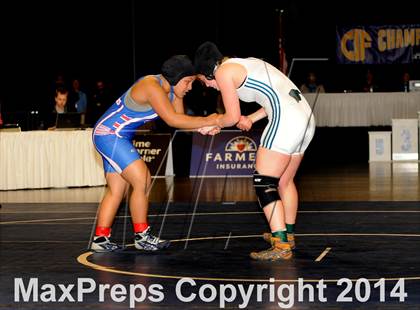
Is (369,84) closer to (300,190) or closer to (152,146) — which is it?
(152,146)

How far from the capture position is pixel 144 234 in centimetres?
970

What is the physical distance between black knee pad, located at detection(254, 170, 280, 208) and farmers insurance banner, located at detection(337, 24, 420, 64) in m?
24.8

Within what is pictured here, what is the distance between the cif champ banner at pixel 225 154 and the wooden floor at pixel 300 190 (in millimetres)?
414

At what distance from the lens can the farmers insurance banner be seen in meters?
33.2

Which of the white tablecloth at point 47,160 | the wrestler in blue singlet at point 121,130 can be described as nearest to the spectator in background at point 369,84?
the white tablecloth at point 47,160

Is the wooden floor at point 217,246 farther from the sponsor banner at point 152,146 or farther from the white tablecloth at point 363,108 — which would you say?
the white tablecloth at point 363,108

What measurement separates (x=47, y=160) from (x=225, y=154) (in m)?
3.02

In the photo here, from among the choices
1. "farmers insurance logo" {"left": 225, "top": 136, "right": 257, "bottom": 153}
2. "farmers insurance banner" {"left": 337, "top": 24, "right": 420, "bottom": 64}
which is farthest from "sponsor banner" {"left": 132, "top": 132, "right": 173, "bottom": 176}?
"farmers insurance banner" {"left": 337, "top": 24, "right": 420, "bottom": 64}

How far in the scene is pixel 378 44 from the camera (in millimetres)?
33531

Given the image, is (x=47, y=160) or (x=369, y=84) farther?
(x=369, y=84)

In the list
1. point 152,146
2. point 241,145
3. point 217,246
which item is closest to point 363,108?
point 241,145

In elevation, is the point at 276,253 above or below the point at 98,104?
below

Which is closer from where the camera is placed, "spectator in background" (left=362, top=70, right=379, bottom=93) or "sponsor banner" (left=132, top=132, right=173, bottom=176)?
"sponsor banner" (left=132, top=132, right=173, bottom=176)

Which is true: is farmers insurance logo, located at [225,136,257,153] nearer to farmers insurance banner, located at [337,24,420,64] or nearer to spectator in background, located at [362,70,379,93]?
spectator in background, located at [362,70,379,93]
